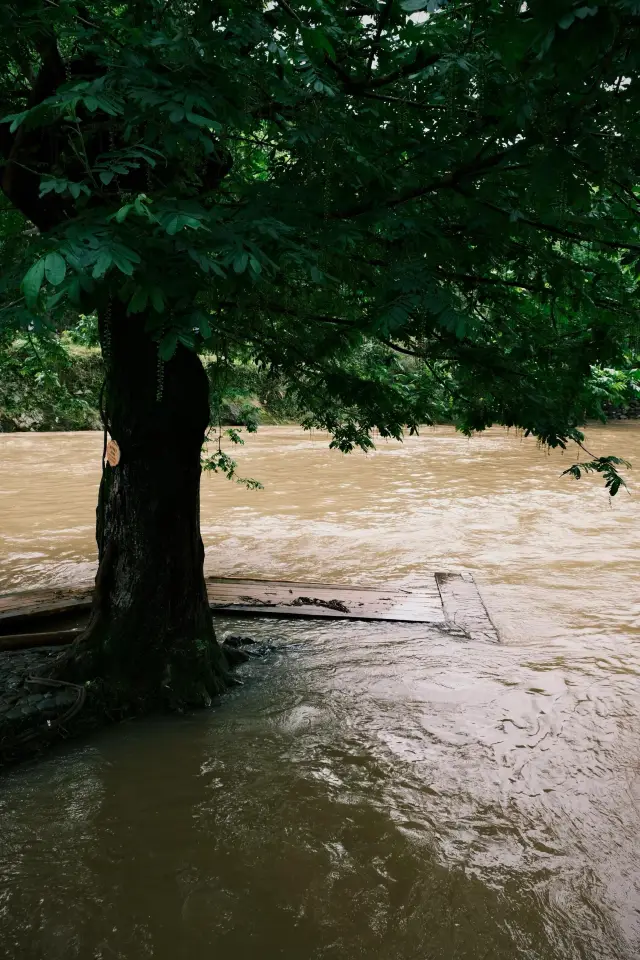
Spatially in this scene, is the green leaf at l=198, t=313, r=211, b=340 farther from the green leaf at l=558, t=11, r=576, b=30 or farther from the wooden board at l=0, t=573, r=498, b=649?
the wooden board at l=0, t=573, r=498, b=649

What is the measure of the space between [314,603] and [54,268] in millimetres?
5312

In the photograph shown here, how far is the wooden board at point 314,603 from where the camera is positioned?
21.4ft

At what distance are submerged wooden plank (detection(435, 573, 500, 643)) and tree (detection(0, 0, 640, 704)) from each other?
2263 mm

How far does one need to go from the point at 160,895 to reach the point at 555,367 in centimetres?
339

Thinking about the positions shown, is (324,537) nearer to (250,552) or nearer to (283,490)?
(250,552)

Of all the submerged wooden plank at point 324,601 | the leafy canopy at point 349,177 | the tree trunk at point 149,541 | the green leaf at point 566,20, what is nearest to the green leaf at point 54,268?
the leafy canopy at point 349,177

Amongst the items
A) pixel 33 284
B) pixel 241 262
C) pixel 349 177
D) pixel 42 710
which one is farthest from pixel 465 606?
pixel 33 284

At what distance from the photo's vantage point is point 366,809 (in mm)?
3756

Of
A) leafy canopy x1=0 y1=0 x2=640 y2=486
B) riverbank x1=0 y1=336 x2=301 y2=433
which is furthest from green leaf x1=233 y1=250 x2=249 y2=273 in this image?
riverbank x1=0 y1=336 x2=301 y2=433

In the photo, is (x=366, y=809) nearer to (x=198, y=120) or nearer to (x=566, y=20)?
(x=198, y=120)

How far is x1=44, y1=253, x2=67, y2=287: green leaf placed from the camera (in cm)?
211

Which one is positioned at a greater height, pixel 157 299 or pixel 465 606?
pixel 157 299

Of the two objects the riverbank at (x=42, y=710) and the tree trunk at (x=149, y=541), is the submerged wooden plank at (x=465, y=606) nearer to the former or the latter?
the tree trunk at (x=149, y=541)

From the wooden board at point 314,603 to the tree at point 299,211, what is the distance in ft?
5.59
